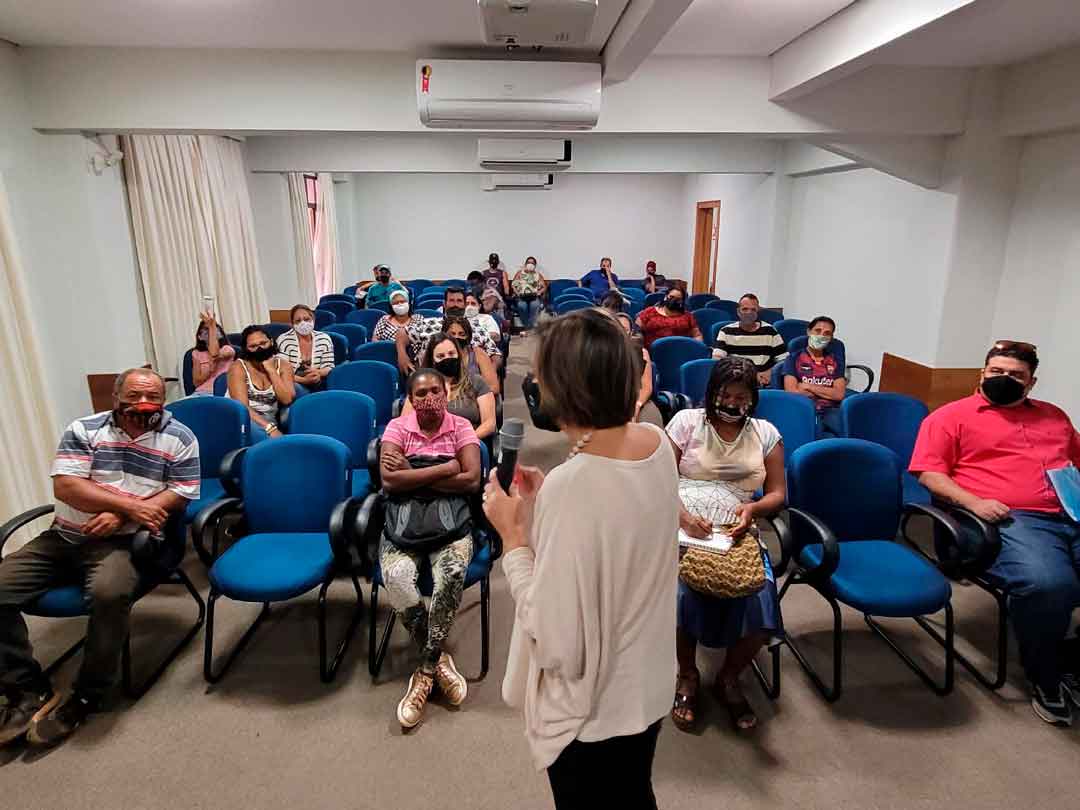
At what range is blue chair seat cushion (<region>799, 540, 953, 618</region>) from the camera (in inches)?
89.3

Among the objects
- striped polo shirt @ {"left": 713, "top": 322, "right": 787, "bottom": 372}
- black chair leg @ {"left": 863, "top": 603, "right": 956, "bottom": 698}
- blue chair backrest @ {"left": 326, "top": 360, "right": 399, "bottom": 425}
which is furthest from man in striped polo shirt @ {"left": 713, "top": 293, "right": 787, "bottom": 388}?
blue chair backrest @ {"left": 326, "top": 360, "right": 399, "bottom": 425}

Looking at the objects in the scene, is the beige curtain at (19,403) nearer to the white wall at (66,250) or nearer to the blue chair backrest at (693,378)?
the white wall at (66,250)

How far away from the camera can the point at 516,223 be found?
12406 mm

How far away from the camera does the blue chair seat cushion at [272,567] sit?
7.64ft

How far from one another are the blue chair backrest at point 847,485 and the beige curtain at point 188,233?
5221 millimetres

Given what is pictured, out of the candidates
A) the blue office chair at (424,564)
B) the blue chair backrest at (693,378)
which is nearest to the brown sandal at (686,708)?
the blue office chair at (424,564)

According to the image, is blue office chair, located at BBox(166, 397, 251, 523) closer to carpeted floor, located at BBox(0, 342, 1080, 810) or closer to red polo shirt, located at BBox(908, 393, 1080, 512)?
carpeted floor, located at BBox(0, 342, 1080, 810)

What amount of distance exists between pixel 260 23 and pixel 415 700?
3543 mm

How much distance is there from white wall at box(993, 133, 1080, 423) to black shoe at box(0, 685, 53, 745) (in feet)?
19.0

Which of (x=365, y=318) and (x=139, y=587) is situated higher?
(x=365, y=318)

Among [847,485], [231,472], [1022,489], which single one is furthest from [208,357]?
[1022,489]

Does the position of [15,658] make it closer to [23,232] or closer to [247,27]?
[23,232]

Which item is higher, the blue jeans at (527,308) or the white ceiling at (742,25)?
the white ceiling at (742,25)

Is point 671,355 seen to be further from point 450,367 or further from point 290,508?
point 290,508
